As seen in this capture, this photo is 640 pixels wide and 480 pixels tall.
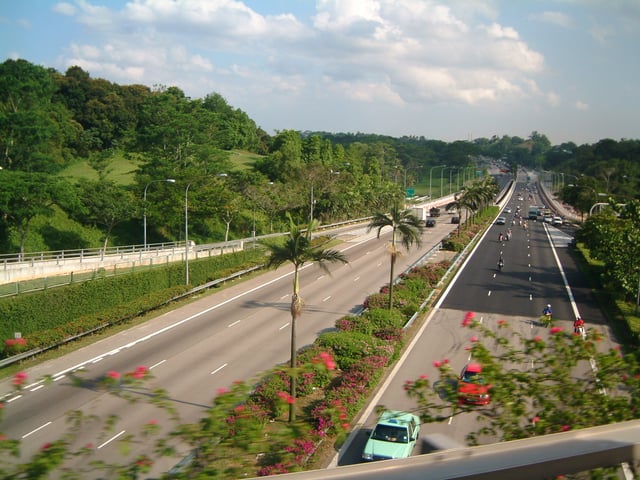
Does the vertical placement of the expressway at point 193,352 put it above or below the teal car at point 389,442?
below

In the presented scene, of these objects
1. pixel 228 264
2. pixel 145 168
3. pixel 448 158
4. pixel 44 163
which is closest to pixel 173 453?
pixel 228 264

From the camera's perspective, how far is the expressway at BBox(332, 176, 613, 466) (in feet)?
51.5

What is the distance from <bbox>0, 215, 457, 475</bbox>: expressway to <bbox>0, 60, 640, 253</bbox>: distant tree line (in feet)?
29.4

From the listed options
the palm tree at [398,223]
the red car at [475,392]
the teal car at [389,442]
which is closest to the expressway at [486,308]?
the teal car at [389,442]

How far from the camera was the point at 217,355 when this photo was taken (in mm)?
23062

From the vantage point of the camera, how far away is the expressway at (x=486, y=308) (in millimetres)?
15705

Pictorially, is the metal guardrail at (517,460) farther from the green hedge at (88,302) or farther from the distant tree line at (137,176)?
the distant tree line at (137,176)

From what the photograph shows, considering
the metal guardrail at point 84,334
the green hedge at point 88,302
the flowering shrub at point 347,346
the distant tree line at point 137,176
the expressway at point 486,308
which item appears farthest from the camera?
the distant tree line at point 137,176

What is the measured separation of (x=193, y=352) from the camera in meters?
23.4

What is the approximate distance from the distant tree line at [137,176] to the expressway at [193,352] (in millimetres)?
8970

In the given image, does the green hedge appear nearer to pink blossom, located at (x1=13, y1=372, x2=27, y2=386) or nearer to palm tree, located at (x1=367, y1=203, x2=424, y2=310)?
palm tree, located at (x1=367, y1=203, x2=424, y2=310)

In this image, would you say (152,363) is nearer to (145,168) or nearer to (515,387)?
(515,387)

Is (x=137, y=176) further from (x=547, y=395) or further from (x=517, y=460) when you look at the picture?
(x=517, y=460)

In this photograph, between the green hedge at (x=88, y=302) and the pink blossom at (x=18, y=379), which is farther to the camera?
the green hedge at (x=88, y=302)
